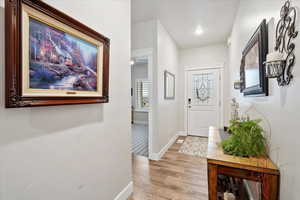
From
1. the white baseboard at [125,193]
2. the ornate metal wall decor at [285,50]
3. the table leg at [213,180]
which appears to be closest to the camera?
the ornate metal wall decor at [285,50]

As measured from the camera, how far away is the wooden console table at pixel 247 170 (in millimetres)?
966

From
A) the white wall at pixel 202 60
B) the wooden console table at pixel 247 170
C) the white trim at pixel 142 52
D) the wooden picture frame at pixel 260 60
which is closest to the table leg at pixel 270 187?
the wooden console table at pixel 247 170

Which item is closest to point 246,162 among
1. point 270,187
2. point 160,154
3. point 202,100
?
point 270,187

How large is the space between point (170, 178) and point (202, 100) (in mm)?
2682

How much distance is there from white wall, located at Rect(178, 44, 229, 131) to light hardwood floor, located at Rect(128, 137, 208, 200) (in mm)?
1856

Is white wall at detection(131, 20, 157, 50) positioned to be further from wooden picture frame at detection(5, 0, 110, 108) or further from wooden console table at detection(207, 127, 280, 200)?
wooden console table at detection(207, 127, 280, 200)

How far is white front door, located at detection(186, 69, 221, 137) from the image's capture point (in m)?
3.95

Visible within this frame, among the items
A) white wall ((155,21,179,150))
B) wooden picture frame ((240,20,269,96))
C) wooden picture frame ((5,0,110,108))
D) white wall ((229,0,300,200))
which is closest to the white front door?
white wall ((155,21,179,150))

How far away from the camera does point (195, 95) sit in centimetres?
418

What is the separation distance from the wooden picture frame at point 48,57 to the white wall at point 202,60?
3430mm

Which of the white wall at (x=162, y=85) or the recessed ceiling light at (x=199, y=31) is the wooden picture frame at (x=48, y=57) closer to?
the white wall at (x=162, y=85)

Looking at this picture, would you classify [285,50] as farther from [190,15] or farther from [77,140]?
[190,15]

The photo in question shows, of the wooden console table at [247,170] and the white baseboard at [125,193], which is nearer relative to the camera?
the wooden console table at [247,170]

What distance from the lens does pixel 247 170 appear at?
104 cm
